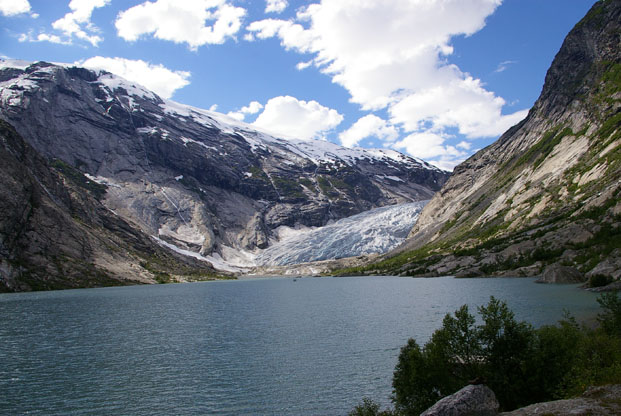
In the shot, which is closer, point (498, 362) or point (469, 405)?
point (469, 405)

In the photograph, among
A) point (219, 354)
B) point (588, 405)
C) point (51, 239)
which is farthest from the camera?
point (51, 239)

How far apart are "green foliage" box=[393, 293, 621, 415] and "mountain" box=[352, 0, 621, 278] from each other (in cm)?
4610

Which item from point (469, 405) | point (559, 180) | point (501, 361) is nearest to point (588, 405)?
point (469, 405)

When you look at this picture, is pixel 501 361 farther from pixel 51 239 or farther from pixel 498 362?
pixel 51 239

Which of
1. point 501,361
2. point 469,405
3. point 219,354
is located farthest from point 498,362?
point 219,354

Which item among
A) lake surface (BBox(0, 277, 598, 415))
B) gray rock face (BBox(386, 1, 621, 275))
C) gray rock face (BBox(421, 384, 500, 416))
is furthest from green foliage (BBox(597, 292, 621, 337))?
gray rock face (BBox(386, 1, 621, 275))

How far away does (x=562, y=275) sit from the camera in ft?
235

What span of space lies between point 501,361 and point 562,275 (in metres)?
62.5

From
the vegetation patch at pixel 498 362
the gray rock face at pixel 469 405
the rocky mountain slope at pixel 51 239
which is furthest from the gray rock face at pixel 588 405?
the rocky mountain slope at pixel 51 239

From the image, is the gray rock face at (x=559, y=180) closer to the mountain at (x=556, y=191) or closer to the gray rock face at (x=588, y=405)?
the mountain at (x=556, y=191)

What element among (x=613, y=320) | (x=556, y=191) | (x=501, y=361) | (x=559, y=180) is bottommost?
(x=501, y=361)

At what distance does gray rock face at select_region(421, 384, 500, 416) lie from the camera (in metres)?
15.7

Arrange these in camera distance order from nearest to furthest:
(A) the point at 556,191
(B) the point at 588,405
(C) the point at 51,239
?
1. (B) the point at 588,405
2. (A) the point at 556,191
3. (C) the point at 51,239

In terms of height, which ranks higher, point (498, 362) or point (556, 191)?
point (556, 191)
